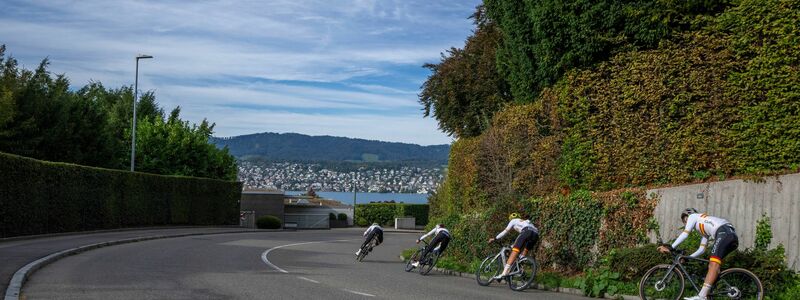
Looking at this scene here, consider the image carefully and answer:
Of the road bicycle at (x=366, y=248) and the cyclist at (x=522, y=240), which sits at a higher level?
the cyclist at (x=522, y=240)

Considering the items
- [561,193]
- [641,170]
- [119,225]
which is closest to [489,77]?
[561,193]

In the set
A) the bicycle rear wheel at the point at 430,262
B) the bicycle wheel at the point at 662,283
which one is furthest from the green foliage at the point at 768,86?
the bicycle rear wheel at the point at 430,262

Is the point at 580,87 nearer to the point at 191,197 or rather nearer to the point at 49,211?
the point at 49,211

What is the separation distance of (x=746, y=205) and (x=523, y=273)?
469 cm

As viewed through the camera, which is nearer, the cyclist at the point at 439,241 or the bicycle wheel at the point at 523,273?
the bicycle wheel at the point at 523,273

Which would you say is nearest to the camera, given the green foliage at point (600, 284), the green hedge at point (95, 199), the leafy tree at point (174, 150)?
the green foliage at point (600, 284)

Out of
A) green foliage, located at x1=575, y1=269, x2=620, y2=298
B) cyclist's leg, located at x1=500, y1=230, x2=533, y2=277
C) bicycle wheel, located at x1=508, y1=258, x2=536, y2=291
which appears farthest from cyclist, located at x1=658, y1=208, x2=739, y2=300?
cyclist's leg, located at x1=500, y1=230, x2=533, y2=277

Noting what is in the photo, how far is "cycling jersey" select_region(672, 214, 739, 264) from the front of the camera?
1327cm

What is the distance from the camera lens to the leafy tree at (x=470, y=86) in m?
34.2

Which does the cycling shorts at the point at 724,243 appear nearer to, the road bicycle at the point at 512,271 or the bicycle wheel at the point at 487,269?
the road bicycle at the point at 512,271

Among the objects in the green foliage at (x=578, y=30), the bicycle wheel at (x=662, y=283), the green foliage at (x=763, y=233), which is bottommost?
the bicycle wheel at (x=662, y=283)

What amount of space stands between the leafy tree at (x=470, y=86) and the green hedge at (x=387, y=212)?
54.0 meters

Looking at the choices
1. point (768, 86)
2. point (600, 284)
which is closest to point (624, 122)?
point (768, 86)

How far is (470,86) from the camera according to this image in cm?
3488
